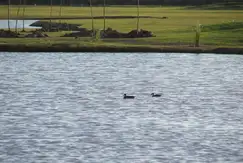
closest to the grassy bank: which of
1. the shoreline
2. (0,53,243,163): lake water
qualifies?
the shoreline

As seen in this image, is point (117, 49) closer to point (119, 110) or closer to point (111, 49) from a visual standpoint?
point (111, 49)

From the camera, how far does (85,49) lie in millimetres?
94250

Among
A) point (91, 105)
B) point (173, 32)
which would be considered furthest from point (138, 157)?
point (173, 32)

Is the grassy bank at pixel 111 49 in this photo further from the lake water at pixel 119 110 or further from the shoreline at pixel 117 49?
the lake water at pixel 119 110

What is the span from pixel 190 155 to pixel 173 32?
3052 inches

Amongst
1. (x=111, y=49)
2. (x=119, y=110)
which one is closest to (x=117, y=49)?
(x=111, y=49)

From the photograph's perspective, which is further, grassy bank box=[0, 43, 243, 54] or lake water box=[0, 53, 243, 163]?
grassy bank box=[0, 43, 243, 54]

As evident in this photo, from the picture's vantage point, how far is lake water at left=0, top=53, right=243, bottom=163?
4022cm

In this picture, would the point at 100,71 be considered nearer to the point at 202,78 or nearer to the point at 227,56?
the point at 202,78

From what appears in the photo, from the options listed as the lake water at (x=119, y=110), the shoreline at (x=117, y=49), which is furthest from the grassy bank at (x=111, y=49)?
the lake water at (x=119, y=110)

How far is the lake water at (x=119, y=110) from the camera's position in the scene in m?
40.2

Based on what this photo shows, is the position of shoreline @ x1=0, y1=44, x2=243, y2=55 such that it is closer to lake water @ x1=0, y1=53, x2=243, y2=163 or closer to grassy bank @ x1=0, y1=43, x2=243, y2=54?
grassy bank @ x1=0, y1=43, x2=243, y2=54

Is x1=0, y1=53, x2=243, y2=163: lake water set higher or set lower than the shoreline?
lower

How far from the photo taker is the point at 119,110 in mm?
53906
